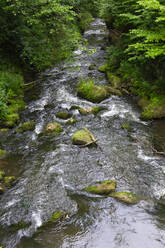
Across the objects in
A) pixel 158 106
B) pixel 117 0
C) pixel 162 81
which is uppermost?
pixel 117 0

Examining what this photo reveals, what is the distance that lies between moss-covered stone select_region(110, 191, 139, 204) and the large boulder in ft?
9.39

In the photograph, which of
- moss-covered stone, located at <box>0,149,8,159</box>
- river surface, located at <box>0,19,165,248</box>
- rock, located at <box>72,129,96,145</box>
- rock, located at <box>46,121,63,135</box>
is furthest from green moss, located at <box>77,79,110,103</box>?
moss-covered stone, located at <box>0,149,8,159</box>

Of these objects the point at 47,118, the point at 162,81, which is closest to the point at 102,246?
the point at 47,118

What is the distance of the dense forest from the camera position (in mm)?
10031

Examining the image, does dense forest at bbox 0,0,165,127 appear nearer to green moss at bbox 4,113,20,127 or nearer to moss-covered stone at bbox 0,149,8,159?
green moss at bbox 4,113,20,127

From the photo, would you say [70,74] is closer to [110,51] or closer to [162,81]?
[110,51]

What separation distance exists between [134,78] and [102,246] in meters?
10.0

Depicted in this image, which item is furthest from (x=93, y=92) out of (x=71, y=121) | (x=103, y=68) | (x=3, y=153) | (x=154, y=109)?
(x=3, y=153)

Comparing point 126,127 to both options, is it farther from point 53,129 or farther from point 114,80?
point 114,80

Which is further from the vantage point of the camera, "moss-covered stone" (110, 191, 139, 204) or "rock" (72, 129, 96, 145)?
"rock" (72, 129, 96, 145)

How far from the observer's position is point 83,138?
8781mm

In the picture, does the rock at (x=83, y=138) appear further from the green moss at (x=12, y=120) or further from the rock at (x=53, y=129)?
the green moss at (x=12, y=120)

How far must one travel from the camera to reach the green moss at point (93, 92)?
12041 millimetres

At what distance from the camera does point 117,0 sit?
45.9 feet
